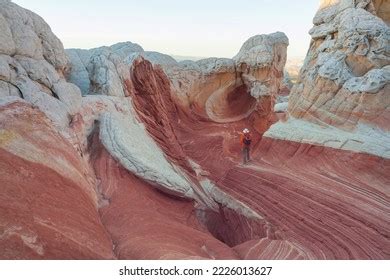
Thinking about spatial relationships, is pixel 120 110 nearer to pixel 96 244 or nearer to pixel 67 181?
pixel 67 181

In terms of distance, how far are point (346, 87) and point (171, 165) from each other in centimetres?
428

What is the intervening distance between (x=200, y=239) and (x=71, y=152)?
2.33 metres

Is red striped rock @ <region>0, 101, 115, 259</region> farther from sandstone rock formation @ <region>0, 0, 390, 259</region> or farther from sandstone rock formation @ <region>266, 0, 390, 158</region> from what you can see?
sandstone rock formation @ <region>266, 0, 390, 158</region>

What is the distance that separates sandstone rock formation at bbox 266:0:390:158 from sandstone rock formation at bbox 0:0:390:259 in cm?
3

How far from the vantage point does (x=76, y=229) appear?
362 centimetres

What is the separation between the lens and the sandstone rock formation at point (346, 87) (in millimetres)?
6738

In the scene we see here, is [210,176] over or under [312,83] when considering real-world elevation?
under

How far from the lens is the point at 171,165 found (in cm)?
745

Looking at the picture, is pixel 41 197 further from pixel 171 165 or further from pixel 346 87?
pixel 346 87

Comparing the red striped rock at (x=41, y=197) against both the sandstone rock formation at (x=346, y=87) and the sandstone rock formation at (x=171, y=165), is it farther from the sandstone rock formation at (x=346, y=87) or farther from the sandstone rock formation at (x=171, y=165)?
the sandstone rock formation at (x=346, y=87)

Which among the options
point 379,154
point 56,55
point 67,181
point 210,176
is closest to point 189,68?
point 210,176

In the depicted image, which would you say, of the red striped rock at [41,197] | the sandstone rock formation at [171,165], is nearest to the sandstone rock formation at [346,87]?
the sandstone rock formation at [171,165]

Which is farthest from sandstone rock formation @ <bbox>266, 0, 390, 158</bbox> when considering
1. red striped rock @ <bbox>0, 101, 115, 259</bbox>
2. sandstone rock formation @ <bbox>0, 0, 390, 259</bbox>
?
red striped rock @ <bbox>0, 101, 115, 259</bbox>

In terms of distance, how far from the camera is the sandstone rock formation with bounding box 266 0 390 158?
6738mm
